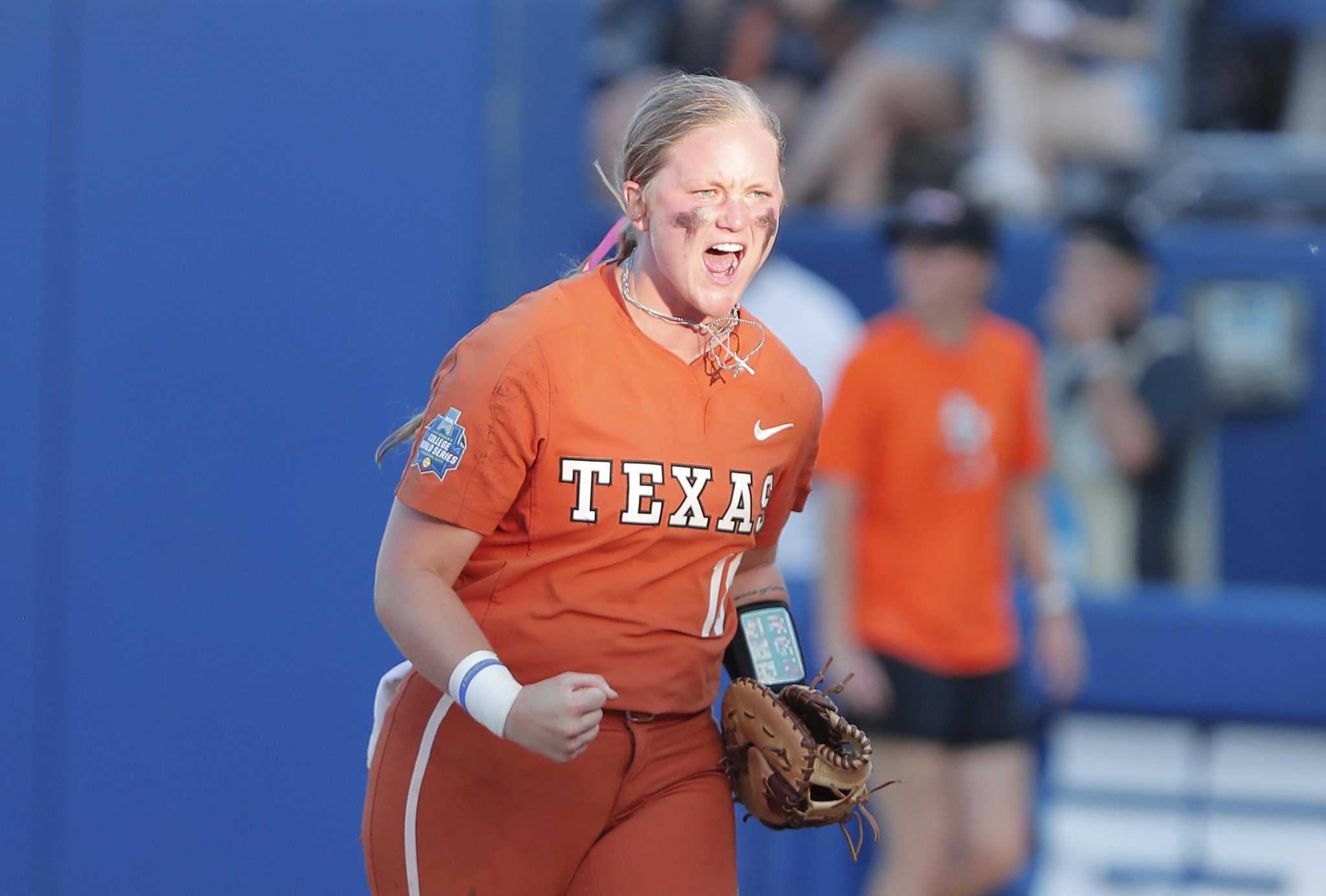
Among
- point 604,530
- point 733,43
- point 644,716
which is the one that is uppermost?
point 733,43

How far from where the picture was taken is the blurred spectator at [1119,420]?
5359 millimetres

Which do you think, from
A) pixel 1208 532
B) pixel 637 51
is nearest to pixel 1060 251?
pixel 1208 532

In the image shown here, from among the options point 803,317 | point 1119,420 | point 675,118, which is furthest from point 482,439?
point 1119,420

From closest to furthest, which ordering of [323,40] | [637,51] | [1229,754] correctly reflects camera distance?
[323,40] → [1229,754] → [637,51]

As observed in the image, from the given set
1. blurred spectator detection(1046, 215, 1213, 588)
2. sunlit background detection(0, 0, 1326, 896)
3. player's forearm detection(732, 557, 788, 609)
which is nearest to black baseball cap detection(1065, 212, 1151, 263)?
blurred spectator detection(1046, 215, 1213, 588)

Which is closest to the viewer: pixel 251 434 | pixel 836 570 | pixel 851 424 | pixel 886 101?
pixel 251 434

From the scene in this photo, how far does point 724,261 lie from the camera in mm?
2264

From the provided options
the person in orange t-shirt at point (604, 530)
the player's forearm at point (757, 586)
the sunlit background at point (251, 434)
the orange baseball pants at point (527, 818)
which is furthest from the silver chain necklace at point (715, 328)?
the sunlit background at point (251, 434)

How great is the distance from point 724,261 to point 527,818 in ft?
2.59

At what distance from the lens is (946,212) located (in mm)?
4812

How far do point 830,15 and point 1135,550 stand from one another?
2431 mm

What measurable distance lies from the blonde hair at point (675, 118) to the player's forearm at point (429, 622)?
9.2 inches

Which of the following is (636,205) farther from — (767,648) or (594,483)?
(767,648)

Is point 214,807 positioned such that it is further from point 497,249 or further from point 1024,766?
point 1024,766
